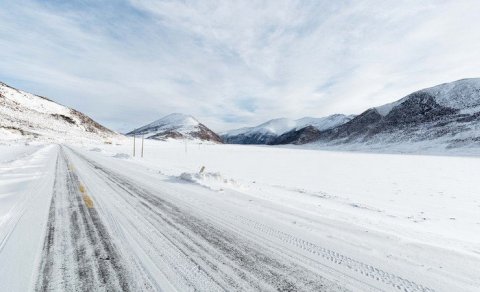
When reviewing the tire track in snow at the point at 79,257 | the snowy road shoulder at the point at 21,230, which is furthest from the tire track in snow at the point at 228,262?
the snowy road shoulder at the point at 21,230

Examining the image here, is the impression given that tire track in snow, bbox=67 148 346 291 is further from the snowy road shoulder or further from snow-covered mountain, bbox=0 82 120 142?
snow-covered mountain, bbox=0 82 120 142

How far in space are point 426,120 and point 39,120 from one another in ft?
507

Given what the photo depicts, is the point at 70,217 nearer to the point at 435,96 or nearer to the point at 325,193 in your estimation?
the point at 325,193

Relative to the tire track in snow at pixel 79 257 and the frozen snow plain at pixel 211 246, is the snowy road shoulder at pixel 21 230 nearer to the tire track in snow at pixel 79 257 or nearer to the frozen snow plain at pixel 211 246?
the frozen snow plain at pixel 211 246

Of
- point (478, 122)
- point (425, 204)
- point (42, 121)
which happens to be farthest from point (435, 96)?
point (42, 121)

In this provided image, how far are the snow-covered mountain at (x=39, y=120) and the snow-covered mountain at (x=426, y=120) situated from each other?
112216mm

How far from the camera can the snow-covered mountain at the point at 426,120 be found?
87.5 metres

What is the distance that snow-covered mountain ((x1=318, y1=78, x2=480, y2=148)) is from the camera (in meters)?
87.5

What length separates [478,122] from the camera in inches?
3415

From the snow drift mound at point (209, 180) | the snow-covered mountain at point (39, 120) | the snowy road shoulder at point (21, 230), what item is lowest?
the snowy road shoulder at point (21, 230)

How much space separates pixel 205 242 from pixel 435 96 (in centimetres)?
15735

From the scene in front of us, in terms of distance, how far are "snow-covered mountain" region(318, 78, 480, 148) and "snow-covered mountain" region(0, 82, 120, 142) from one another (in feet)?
368

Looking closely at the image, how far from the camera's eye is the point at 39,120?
125062mm

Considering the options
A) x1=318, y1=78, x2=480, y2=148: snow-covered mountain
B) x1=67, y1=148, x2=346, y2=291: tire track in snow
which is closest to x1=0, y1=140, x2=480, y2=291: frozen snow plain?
x1=67, y1=148, x2=346, y2=291: tire track in snow
